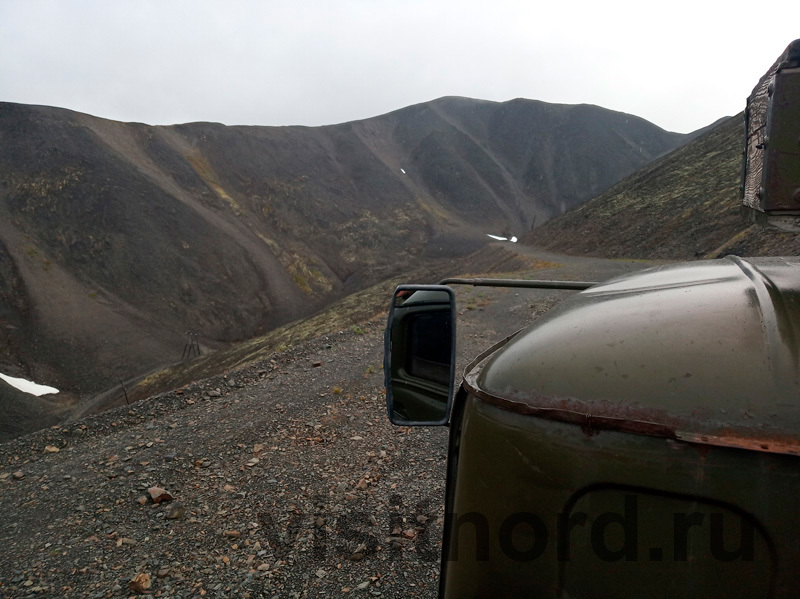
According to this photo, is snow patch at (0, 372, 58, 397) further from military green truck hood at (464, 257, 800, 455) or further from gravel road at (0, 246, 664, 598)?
military green truck hood at (464, 257, 800, 455)

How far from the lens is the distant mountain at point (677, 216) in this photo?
79.4ft

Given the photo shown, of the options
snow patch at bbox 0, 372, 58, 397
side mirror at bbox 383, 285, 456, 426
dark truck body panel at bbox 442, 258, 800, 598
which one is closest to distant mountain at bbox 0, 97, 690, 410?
snow patch at bbox 0, 372, 58, 397

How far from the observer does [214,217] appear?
1772 inches

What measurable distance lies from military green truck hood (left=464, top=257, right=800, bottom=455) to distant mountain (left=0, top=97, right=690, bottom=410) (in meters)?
28.8

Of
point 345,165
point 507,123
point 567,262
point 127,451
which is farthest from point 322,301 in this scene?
point 507,123

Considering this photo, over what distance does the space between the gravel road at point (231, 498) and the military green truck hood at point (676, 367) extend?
139 inches

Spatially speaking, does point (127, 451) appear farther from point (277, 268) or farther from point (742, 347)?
point (277, 268)

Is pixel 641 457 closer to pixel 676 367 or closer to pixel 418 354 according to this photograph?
pixel 676 367

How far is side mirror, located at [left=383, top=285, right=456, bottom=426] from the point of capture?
223 cm

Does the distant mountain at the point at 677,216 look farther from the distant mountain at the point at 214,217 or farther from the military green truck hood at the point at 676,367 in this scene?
the military green truck hood at the point at 676,367

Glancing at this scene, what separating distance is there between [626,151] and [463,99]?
2782 cm

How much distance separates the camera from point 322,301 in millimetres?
42062

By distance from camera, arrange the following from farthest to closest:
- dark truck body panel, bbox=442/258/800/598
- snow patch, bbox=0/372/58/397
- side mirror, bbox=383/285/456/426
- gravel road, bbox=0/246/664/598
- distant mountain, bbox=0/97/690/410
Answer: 1. distant mountain, bbox=0/97/690/410
2. snow patch, bbox=0/372/58/397
3. gravel road, bbox=0/246/664/598
4. side mirror, bbox=383/285/456/426
5. dark truck body panel, bbox=442/258/800/598

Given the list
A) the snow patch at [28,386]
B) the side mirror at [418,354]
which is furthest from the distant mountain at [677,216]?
the snow patch at [28,386]
